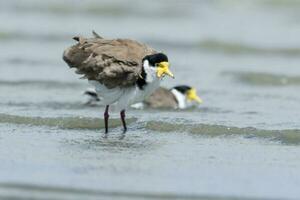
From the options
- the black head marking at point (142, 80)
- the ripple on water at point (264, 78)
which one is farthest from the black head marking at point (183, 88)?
the black head marking at point (142, 80)

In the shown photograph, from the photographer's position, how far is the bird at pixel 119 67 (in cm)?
949

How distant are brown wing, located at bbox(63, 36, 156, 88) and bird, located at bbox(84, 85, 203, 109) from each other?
6.17ft

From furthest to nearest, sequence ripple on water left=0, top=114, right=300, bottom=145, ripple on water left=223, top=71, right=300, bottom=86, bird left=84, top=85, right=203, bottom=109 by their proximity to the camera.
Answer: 1. ripple on water left=223, top=71, right=300, bottom=86
2. bird left=84, top=85, right=203, bottom=109
3. ripple on water left=0, top=114, right=300, bottom=145

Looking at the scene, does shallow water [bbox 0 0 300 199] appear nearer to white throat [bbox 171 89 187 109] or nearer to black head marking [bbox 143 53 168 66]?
white throat [bbox 171 89 187 109]

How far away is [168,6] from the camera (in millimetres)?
19938

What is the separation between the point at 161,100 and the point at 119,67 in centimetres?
287

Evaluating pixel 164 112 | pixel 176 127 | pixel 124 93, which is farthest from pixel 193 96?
pixel 124 93

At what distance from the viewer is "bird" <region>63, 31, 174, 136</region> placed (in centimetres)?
949

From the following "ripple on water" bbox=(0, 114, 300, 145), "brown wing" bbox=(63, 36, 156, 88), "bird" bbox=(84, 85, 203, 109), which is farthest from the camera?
"bird" bbox=(84, 85, 203, 109)

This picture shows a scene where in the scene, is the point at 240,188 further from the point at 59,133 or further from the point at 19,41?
the point at 19,41

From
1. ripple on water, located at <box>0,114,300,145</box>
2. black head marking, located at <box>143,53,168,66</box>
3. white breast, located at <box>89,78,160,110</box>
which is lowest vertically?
ripple on water, located at <box>0,114,300,145</box>

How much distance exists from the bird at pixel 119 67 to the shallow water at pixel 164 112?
1.38 ft

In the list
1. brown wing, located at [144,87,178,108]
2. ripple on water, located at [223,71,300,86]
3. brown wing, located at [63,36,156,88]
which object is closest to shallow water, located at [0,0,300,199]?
ripple on water, located at [223,71,300,86]

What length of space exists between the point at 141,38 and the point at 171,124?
21.7ft
